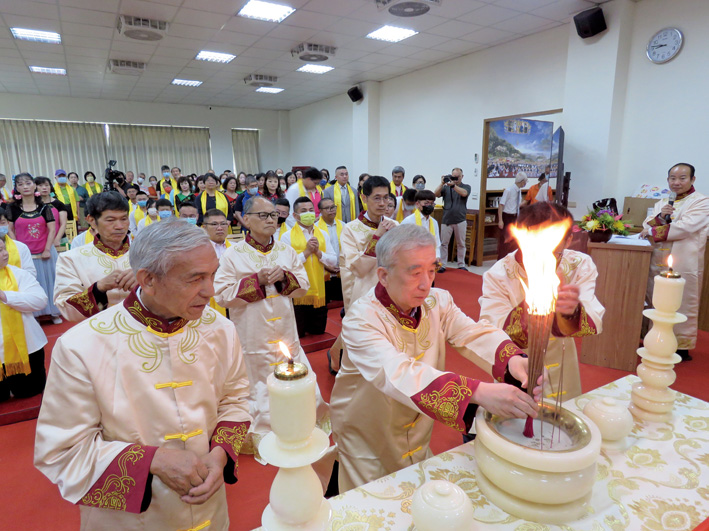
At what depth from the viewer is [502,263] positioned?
7.04 feet

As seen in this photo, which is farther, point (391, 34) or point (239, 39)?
point (239, 39)

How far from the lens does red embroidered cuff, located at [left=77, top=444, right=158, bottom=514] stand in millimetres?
1114

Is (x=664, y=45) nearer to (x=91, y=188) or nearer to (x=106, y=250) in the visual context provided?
(x=106, y=250)

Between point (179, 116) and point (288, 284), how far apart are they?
12.6 m

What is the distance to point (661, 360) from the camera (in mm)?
1423

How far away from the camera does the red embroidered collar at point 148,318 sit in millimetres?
1269

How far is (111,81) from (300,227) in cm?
828

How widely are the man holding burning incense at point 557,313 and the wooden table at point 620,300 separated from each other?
1.89 meters

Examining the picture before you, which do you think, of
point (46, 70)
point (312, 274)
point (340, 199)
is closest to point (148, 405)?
point (312, 274)

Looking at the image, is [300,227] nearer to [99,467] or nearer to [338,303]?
[338,303]

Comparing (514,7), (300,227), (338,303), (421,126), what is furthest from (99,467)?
(421,126)

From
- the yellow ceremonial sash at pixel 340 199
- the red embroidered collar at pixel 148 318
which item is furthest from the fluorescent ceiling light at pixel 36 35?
the red embroidered collar at pixel 148 318

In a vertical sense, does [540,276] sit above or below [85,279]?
above

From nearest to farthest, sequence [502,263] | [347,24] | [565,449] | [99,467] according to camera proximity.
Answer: [565,449], [99,467], [502,263], [347,24]
